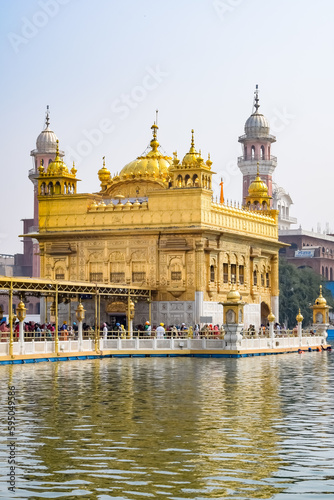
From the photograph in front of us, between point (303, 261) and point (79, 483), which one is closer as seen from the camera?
point (79, 483)

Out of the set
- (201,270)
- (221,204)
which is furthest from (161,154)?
(201,270)

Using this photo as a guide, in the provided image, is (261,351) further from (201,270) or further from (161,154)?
(161,154)

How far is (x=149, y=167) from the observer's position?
49.2 metres

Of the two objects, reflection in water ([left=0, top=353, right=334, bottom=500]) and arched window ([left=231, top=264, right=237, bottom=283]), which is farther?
arched window ([left=231, top=264, right=237, bottom=283])

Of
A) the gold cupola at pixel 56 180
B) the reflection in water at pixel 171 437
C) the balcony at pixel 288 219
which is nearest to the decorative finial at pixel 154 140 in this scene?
the gold cupola at pixel 56 180

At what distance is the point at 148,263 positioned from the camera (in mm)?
44312

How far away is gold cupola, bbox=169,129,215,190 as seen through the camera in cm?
4456

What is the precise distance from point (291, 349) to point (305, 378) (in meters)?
17.6

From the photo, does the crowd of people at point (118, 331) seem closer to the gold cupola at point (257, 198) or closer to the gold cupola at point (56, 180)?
the gold cupola at point (56, 180)

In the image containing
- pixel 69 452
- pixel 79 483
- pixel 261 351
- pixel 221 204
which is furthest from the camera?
pixel 221 204

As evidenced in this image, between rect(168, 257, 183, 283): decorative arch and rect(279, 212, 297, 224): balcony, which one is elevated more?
rect(279, 212, 297, 224): balcony

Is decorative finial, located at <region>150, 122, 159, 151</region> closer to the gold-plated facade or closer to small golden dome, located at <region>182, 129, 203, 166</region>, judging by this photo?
A: the gold-plated facade

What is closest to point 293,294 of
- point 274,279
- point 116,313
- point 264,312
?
point 274,279

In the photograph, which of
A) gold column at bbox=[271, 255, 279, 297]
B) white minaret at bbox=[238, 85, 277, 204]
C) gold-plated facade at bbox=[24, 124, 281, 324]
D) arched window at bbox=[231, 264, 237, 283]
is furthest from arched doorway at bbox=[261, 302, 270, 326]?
white minaret at bbox=[238, 85, 277, 204]
